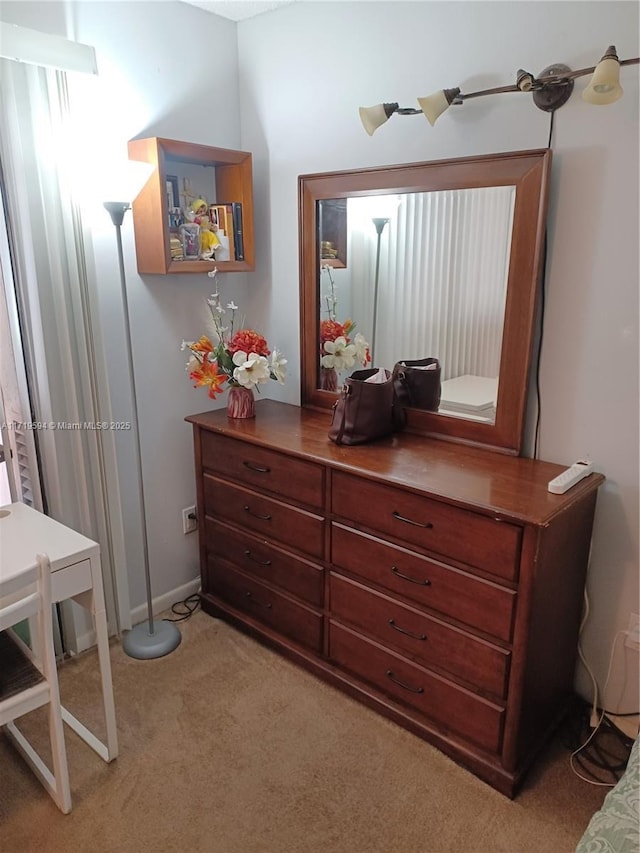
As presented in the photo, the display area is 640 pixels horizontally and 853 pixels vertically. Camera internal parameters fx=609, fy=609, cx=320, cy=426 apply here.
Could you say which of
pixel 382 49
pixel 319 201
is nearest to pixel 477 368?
pixel 319 201

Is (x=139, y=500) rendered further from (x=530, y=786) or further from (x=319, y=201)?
(x=530, y=786)

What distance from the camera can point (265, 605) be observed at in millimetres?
2430

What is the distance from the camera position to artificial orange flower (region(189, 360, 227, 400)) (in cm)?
235

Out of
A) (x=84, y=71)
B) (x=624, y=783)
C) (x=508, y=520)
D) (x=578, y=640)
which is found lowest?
(x=578, y=640)

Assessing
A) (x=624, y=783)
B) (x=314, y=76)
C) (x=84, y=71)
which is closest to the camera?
(x=624, y=783)

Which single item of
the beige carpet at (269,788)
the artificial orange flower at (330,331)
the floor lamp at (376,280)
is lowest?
the beige carpet at (269,788)

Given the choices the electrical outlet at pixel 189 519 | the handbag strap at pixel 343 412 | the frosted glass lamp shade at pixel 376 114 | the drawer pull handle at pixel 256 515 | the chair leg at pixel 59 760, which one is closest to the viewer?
the chair leg at pixel 59 760

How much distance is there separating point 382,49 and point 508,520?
65.7 inches

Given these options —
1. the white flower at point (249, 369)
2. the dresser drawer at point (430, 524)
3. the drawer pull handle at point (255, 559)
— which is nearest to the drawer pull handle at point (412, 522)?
the dresser drawer at point (430, 524)

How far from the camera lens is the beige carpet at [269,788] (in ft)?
5.51

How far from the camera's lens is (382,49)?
6.97 ft

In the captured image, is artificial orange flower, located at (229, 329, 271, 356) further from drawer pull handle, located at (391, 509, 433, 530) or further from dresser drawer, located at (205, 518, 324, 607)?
drawer pull handle, located at (391, 509, 433, 530)

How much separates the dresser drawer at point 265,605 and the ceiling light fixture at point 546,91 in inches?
67.6

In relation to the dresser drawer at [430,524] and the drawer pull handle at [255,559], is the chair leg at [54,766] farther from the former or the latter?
the dresser drawer at [430,524]
